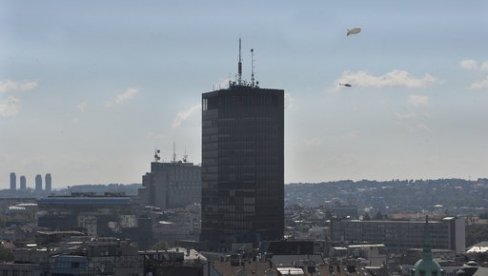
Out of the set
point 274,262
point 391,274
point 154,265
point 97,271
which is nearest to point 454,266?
point 391,274

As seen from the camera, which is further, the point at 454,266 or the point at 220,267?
the point at 454,266

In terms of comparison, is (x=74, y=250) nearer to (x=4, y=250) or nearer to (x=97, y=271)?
(x=97, y=271)

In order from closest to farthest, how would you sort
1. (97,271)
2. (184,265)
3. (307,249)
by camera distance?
(97,271) < (184,265) < (307,249)

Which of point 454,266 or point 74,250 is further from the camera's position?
point 454,266

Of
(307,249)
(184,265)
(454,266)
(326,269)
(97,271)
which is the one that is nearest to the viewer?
(97,271)

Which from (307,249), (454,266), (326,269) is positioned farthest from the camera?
(454,266)

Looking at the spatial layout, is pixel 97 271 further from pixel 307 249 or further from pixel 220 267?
pixel 307 249

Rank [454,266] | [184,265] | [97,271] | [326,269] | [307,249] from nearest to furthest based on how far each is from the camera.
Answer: [97,271] < [326,269] < [184,265] < [307,249] < [454,266]

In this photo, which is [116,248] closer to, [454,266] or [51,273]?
[51,273]

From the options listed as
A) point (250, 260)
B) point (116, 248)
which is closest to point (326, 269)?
point (250, 260)
